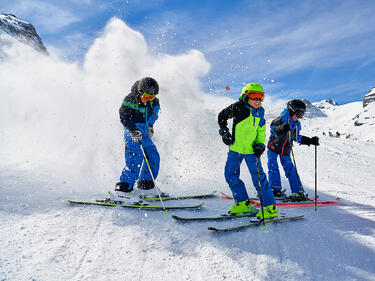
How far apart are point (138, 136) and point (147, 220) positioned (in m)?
1.41

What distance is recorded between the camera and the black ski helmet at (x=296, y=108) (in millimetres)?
5043

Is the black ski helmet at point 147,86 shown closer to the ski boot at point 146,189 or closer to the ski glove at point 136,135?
the ski glove at point 136,135

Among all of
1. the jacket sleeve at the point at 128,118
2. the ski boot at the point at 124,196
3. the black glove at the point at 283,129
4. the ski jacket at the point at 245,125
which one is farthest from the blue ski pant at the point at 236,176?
the jacket sleeve at the point at 128,118

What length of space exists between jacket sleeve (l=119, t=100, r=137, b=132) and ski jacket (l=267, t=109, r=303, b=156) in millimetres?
2981

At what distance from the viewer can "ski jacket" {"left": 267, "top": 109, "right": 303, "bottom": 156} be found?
17.0ft

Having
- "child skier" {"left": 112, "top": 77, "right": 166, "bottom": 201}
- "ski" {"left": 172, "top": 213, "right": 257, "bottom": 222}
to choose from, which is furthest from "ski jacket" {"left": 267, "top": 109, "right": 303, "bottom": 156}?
"child skier" {"left": 112, "top": 77, "right": 166, "bottom": 201}

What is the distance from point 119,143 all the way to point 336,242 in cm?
623

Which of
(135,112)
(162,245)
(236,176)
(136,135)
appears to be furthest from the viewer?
(135,112)

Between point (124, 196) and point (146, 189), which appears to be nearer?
point (124, 196)

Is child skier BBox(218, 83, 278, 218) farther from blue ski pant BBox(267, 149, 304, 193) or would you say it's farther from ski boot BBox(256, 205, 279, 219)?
blue ski pant BBox(267, 149, 304, 193)

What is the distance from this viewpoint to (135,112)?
4.50 meters

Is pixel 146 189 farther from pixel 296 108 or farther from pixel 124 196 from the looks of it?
Result: pixel 296 108

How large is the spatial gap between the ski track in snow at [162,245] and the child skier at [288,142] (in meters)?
0.98

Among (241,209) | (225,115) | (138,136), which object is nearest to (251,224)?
(241,209)
